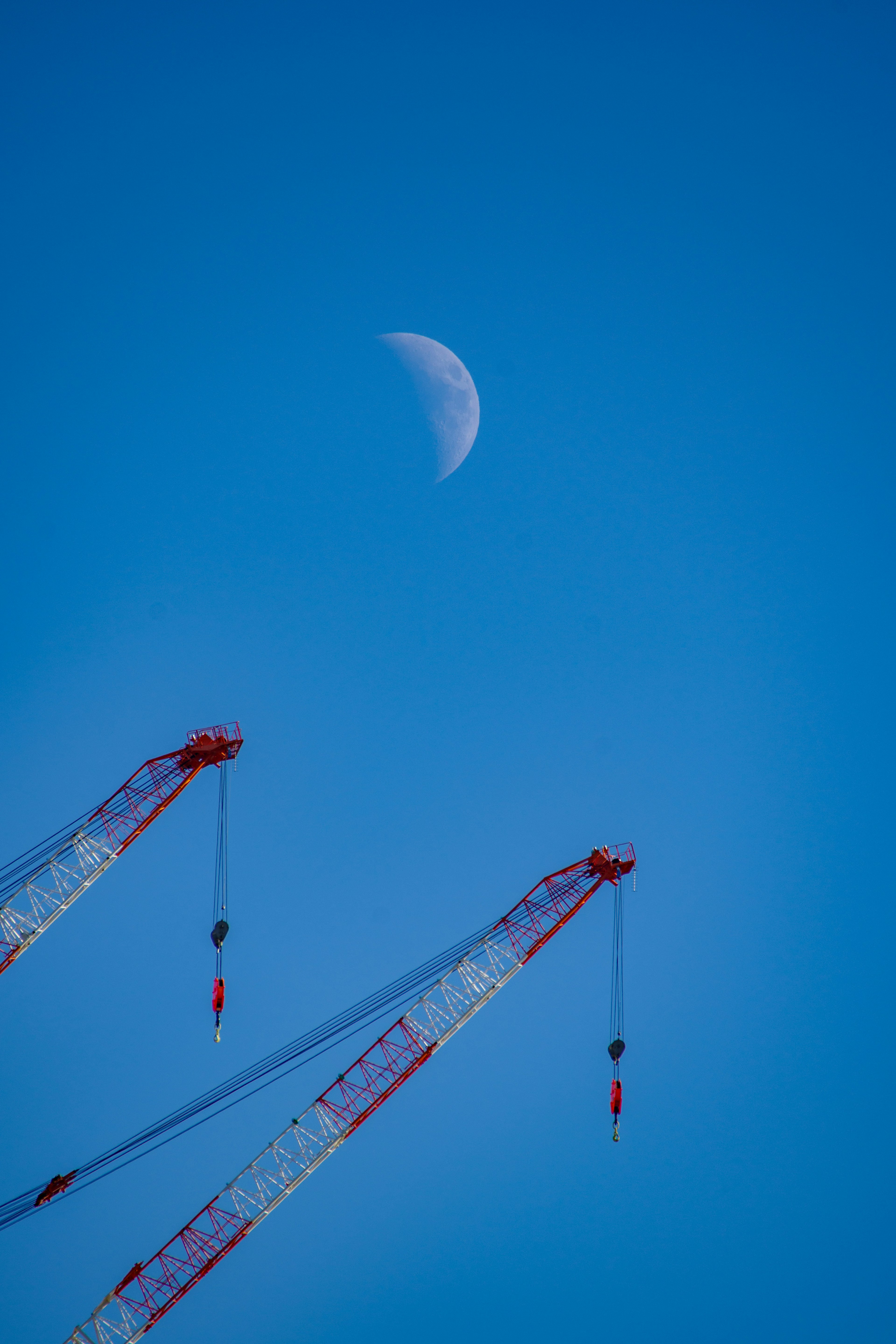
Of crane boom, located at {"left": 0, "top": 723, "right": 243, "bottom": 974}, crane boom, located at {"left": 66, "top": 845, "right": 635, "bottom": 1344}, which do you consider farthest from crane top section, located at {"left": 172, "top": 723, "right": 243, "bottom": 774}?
crane boom, located at {"left": 66, "top": 845, "right": 635, "bottom": 1344}

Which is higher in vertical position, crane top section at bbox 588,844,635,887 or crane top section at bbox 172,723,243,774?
crane top section at bbox 588,844,635,887

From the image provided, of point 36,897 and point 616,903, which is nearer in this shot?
point 36,897

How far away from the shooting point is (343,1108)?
5109 cm

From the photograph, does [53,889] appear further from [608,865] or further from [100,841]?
[608,865]

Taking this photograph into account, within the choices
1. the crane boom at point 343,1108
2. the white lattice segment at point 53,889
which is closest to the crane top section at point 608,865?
the crane boom at point 343,1108

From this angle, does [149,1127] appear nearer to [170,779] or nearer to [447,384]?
[170,779]

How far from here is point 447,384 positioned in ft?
205

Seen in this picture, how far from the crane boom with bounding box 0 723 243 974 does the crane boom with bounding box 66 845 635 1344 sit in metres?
14.7

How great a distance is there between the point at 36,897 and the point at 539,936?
2423cm

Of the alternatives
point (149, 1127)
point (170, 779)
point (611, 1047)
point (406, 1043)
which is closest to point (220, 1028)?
point (149, 1127)

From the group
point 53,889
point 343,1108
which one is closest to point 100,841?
point 53,889

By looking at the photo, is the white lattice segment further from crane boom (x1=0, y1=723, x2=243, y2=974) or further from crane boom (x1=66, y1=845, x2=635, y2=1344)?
crane boom (x1=66, y1=845, x2=635, y2=1344)

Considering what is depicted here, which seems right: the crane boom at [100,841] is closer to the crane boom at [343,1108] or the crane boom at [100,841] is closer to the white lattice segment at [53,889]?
the white lattice segment at [53,889]

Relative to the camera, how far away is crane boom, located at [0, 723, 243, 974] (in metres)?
49.4
